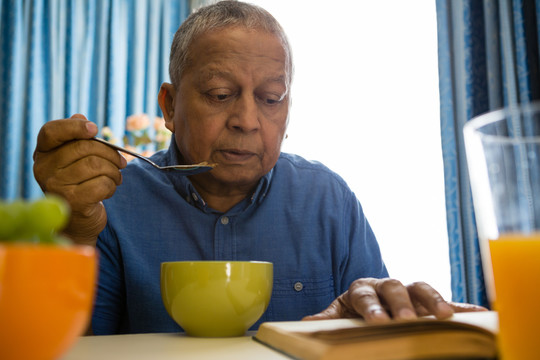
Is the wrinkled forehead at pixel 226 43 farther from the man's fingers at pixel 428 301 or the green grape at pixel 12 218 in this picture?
the green grape at pixel 12 218

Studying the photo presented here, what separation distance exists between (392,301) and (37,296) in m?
0.48

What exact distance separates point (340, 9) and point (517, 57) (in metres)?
1.07

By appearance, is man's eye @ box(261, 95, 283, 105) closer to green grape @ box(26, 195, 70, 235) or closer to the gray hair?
the gray hair

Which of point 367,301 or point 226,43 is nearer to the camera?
point 367,301

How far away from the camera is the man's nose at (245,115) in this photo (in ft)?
3.70

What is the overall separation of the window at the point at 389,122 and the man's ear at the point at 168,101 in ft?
4.28

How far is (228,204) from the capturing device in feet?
4.23

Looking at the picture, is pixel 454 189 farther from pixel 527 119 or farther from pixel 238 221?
Result: pixel 527 119

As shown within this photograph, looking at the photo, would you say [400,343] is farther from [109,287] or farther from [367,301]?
[109,287]

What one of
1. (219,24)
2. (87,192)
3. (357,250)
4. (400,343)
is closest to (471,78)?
(357,250)

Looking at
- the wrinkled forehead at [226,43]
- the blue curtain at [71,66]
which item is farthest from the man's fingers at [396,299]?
the blue curtain at [71,66]

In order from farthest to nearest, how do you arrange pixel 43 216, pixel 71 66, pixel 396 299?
pixel 71 66, pixel 396 299, pixel 43 216

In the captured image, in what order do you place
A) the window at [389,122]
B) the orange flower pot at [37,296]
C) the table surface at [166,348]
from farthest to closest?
the window at [389,122] < the table surface at [166,348] < the orange flower pot at [37,296]

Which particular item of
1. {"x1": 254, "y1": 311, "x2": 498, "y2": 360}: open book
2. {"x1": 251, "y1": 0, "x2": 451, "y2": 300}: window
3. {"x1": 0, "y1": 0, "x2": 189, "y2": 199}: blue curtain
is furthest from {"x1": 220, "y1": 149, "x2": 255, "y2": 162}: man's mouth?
{"x1": 0, "y1": 0, "x2": 189, "y2": 199}: blue curtain
